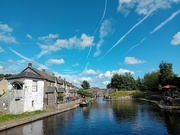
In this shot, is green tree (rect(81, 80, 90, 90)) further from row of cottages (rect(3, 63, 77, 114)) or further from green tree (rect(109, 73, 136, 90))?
row of cottages (rect(3, 63, 77, 114))

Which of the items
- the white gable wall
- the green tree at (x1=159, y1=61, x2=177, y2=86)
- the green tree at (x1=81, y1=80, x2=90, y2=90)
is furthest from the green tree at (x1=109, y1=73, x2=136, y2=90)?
the white gable wall

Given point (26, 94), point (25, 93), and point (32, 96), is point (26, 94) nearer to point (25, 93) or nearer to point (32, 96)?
point (25, 93)

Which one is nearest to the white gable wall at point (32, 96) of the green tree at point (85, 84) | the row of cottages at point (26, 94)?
the row of cottages at point (26, 94)

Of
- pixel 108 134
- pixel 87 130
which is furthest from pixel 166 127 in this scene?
pixel 87 130

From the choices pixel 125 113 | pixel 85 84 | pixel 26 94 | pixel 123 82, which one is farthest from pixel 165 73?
pixel 85 84

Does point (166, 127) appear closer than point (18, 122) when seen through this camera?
Yes

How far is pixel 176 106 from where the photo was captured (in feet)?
155

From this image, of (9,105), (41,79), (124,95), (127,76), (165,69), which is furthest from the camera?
(127,76)

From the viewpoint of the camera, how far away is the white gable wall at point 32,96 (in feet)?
134

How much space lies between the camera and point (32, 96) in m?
42.6

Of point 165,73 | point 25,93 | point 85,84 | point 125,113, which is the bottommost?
point 125,113

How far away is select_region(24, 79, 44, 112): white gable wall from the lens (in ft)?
134

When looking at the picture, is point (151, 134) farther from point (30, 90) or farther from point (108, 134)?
point (30, 90)

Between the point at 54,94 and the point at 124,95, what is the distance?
65.4 m
